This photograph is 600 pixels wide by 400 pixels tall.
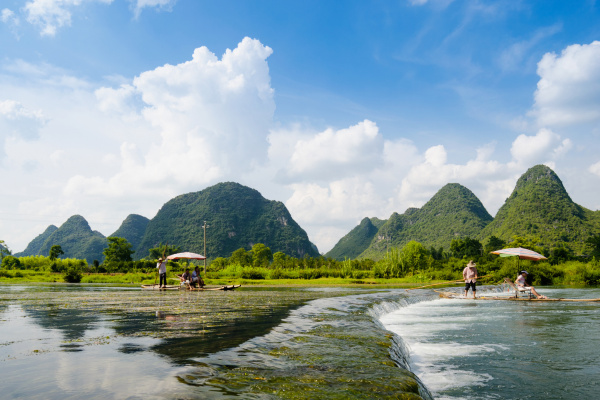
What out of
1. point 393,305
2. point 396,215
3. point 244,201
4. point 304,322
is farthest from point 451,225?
point 304,322

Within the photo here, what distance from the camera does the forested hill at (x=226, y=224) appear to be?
15412 centimetres

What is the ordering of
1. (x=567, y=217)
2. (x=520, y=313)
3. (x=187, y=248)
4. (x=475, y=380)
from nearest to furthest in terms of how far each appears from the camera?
(x=475, y=380), (x=520, y=313), (x=567, y=217), (x=187, y=248)

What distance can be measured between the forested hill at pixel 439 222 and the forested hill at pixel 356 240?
72.8 ft

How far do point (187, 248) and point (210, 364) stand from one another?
490 feet

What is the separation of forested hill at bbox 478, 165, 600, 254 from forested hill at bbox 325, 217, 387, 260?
66705 millimetres

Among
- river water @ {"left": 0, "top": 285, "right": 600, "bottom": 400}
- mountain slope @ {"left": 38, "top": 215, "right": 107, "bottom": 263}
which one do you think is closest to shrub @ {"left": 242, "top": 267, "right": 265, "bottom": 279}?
river water @ {"left": 0, "top": 285, "right": 600, "bottom": 400}

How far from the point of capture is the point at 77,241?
513 feet

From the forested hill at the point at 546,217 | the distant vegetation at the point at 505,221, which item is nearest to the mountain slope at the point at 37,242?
the distant vegetation at the point at 505,221

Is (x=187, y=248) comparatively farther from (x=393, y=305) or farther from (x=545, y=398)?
(x=545, y=398)

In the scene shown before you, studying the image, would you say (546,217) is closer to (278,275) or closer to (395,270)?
(395,270)

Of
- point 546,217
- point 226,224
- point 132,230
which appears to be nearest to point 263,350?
point 546,217

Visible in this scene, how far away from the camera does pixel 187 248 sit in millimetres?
Result: 146500

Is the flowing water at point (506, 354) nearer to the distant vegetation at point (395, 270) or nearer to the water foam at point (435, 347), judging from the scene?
the water foam at point (435, 347)

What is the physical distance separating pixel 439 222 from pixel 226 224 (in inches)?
3414
